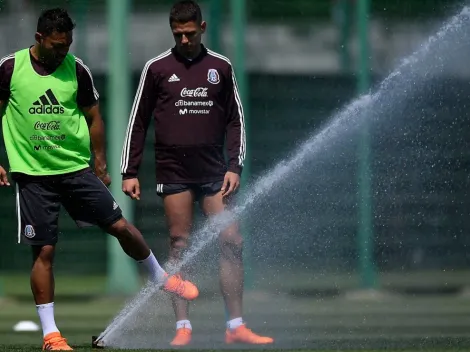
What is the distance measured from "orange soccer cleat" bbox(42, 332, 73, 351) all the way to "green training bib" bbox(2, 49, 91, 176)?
818 millimetres

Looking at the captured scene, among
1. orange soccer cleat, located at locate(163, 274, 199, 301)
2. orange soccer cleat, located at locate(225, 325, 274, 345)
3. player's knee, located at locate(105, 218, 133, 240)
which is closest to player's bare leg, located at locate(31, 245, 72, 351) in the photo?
player's knee, located at locate(105, 218, 133, 240)

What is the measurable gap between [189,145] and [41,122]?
2.84ft

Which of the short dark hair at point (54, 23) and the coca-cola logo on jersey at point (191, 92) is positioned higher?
the short dark hair at point (54, 23)

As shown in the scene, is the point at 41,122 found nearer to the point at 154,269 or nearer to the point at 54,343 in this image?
the point at 154,269

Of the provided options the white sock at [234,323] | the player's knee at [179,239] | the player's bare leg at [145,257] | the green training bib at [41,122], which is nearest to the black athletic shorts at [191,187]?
the player's knee at [179,239]

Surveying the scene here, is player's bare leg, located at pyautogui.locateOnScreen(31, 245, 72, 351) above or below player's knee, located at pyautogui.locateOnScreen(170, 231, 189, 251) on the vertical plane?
below

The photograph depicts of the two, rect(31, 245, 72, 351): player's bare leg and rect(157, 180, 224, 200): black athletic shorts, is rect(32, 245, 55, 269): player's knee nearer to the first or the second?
rect(31, 245, 72, 351): player's bare leg

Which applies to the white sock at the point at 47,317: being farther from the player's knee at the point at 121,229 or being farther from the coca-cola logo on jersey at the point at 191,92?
the coca-cola logo on jersey at the point at 191,92

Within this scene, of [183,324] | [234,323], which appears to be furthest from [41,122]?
[234,323]

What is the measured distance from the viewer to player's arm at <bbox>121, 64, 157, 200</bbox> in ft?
23.7

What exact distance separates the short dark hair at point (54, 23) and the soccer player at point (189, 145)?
2.21 ft

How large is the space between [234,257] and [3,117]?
1432mm

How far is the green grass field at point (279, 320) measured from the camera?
22.4 feet

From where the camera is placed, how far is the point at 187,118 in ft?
23.5
